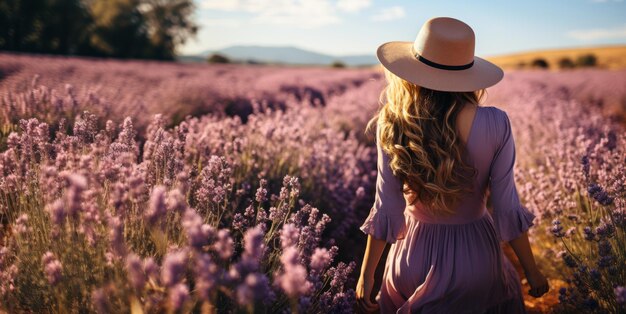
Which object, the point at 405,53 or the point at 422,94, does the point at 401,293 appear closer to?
the point at 422,94

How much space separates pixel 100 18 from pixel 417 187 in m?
39.3

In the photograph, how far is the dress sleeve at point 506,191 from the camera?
74.7 inches

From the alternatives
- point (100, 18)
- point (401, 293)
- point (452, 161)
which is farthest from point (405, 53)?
point (100, 18)

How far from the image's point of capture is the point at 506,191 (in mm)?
1924

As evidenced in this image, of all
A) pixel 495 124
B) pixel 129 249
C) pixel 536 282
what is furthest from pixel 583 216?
pixel 129 249

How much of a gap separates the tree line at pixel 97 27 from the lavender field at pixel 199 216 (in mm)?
28476

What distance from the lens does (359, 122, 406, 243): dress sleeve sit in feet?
6.51

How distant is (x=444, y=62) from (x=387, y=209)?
699 mm

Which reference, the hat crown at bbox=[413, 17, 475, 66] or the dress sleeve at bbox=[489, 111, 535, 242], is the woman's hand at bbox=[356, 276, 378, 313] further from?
the hat crown at bbox=[413, 17, 475, 66]

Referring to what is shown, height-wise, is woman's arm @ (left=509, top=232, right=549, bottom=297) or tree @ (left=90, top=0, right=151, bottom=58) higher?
tree @ (left=90, top=0, right=151, bottom=58)

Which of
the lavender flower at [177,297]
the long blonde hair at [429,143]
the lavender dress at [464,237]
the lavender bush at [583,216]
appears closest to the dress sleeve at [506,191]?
the lavender dress at [464,237]

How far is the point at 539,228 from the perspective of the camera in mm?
3650

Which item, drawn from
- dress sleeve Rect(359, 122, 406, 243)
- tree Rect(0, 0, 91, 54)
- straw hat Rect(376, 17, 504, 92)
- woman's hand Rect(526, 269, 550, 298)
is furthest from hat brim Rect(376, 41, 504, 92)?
tree Rect(0, 0, 91, 54)

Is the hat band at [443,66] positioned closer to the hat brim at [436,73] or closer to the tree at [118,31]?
the hat brim at [436,73]
